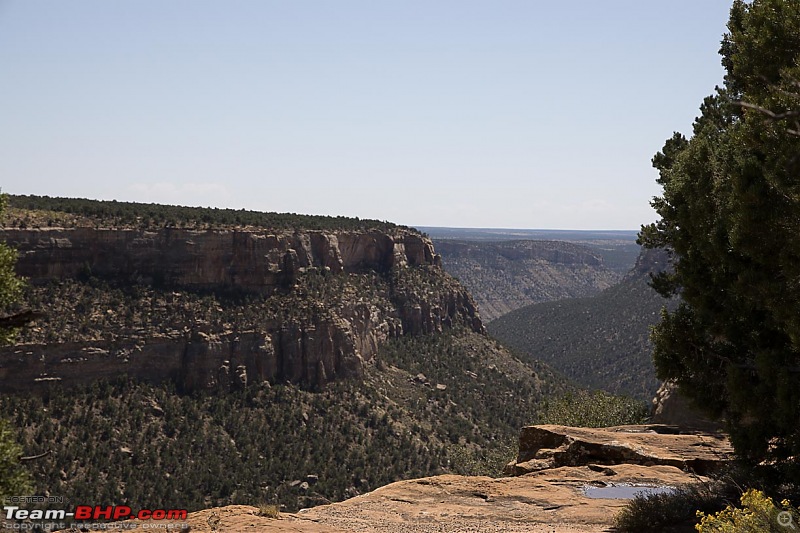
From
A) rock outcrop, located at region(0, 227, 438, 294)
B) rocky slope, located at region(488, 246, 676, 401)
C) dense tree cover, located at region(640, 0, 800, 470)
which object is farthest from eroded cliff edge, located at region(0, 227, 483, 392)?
dense tree cover, located at region(640, 0, 800, 470)

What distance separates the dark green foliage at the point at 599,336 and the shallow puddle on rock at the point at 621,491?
6843cm

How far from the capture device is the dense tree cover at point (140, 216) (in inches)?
2648

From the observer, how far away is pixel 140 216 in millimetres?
74000

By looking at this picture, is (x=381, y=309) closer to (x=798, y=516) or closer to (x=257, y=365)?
(x=257, y=365)

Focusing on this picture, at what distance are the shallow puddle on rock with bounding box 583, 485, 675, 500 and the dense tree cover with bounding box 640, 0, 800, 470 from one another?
2243 millimetres

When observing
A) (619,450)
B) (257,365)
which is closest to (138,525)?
(619,450)

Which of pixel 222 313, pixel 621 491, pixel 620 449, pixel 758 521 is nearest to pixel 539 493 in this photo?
pixel 621 491

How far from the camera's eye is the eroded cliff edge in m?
59.3

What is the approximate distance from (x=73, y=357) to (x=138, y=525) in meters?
50.5

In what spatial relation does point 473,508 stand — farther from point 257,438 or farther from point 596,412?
point 257,438

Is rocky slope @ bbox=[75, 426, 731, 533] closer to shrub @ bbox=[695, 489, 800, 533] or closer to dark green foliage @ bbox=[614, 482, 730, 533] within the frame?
dark green foliage @ bbox=[614, 482, 730, 533]

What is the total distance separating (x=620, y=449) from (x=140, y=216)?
65.1m

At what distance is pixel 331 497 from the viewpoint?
51750mm

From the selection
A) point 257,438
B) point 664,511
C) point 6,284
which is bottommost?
point 257,438
